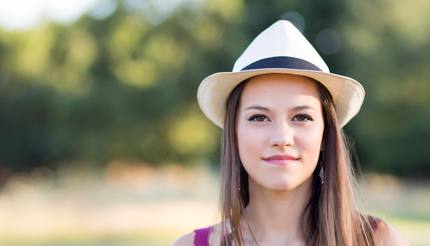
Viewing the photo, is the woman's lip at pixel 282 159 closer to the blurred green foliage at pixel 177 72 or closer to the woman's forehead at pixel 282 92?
the woman's forehead at pixel 282 92

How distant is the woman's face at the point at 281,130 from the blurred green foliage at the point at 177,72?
24.6 meters

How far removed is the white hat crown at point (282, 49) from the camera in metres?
2.47

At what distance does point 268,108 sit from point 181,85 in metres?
26.4

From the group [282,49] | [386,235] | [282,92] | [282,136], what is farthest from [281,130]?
[386,235]

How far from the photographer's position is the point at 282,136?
2350 millimetres

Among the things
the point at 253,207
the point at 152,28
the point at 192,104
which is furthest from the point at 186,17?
the point at 253,207

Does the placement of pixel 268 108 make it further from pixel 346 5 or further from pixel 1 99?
pixel 1 99

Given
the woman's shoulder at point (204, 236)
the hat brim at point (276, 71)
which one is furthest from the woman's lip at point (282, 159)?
the woman's shoulder at point (204, 236)

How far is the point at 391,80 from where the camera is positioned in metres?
27.4

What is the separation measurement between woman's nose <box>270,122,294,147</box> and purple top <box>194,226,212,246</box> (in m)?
0.44

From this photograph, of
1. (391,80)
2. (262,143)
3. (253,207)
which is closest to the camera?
(262,143)

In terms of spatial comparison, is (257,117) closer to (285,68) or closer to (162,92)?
(285,68)

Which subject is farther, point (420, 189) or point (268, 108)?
point (420, 189)

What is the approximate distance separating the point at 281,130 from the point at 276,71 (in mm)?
188
